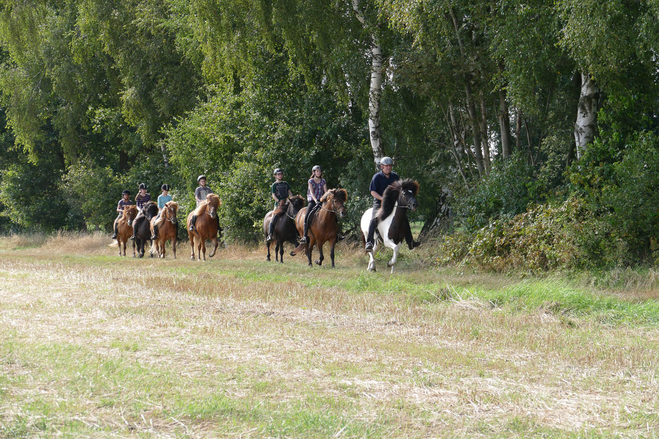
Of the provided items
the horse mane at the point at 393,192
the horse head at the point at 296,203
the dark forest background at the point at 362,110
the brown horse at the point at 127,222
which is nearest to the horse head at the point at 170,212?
the dark forest background at the point at 362,110

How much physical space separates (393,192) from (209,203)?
7752 millimetres

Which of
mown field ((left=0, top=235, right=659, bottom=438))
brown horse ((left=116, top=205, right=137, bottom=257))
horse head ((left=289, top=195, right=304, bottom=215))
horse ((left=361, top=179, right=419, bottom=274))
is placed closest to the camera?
mown field ((left=0, top=235, right=659, bottom=438))

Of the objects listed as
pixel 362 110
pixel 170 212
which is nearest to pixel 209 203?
pixel 170 212

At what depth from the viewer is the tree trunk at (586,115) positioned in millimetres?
14250

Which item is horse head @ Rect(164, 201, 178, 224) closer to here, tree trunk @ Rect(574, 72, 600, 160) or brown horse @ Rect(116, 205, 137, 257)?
brown horse @ Rect(116, 205, 137, 257)

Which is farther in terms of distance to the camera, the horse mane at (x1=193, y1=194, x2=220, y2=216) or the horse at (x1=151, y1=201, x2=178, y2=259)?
the horse at (x1=151, y1=201, x2=178, y2=259)

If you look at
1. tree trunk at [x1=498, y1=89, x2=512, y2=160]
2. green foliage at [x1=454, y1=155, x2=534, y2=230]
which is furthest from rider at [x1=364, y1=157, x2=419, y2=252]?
tree trunk at [x1=498, y1=89, x2=512, y2=160]

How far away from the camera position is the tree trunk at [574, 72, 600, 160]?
14.2m

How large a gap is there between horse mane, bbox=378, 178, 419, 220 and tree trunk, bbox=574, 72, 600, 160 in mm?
3391

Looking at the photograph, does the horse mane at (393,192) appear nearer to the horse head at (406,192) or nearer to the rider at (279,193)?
the horse head at (406,192)

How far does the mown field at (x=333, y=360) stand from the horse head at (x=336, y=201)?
16.2ft

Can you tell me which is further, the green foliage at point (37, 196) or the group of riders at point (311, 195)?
the green foliage at point (37, 196)

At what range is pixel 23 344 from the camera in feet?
22.5

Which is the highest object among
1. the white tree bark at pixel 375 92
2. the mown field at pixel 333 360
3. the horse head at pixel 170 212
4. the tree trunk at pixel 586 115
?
the white tree bark at pixel 375 92
